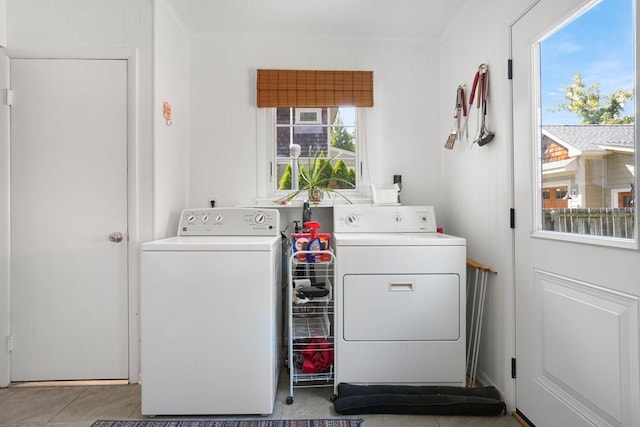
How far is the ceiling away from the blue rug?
241cm

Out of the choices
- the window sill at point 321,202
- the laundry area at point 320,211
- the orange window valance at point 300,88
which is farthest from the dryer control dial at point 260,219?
the orange window valance at point 300,88

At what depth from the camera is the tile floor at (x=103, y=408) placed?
1734mm

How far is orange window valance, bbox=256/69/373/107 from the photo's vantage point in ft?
8.55

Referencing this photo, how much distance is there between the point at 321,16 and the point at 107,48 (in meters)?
1.36

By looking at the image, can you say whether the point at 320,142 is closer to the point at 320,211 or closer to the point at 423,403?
the point at 320,211

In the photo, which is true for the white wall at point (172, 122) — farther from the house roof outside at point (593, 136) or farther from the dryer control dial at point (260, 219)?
the house roof outside at point (593, 136)

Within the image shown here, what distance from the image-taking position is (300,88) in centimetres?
261

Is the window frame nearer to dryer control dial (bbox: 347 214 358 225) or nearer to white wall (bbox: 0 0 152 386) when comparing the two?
dryer control dial (bbox: 347 214 358 225)

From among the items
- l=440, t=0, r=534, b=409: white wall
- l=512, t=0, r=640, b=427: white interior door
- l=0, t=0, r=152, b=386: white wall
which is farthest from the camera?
l=0, t=0, r=152, b=386: white wall

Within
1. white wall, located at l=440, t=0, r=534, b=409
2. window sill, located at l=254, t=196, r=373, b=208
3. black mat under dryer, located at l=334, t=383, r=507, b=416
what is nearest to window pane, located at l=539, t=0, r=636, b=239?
white wall, located at l=440, t=0, r=534, b=409

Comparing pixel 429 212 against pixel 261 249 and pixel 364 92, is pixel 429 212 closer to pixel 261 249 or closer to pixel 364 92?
pixel 364 92

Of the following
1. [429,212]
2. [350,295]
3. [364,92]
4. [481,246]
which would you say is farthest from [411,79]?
[350,295]

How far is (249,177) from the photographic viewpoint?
8.71 feet

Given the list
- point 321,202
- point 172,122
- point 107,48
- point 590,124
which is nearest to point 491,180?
point 590,124
